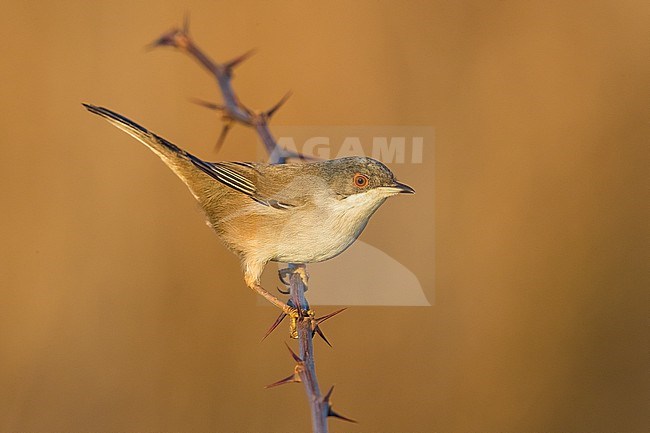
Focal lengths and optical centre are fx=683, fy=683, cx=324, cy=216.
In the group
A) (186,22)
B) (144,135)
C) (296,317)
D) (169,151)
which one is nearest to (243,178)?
(169,151)

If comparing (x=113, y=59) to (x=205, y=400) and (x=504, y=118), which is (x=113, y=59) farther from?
(x=504, y=118)

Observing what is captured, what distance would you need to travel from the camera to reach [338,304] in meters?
4.96

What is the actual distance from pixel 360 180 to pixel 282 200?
1.66 ft

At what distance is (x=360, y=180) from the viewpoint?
378 centimetres

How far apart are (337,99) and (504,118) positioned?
156 cm

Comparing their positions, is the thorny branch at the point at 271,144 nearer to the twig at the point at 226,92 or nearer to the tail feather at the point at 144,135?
the twig at the point at 226,92

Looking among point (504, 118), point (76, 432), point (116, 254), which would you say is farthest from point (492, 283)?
point (76, 432)

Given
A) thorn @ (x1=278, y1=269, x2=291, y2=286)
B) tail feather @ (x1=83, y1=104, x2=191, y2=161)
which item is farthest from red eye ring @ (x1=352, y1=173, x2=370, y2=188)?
tail feather @ (x1=83, y1=104, x2=191, y2=161)

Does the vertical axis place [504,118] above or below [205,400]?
above

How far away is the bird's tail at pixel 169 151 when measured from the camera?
13.6ft

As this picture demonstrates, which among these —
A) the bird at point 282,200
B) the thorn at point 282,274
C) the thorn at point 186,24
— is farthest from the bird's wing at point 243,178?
the thorn at point 186,24

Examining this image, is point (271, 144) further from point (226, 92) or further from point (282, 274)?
point (282, 274)

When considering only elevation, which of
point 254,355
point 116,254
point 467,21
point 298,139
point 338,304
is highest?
point 467,21

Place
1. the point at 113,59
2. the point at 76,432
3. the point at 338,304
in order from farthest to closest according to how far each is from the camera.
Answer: the point at 113,59 < the point at 76,432 < the point at 338,304
